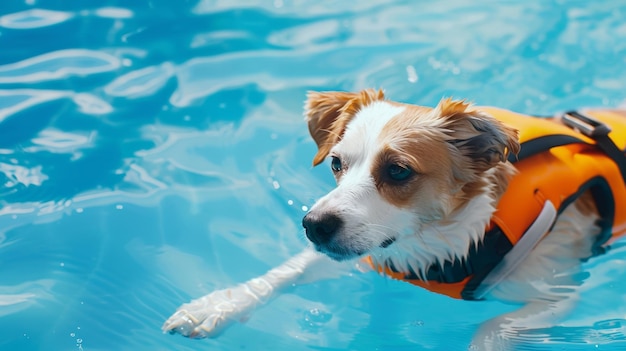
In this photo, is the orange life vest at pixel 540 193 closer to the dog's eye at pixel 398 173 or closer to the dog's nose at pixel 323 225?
the dog's eye at pixel 398 173

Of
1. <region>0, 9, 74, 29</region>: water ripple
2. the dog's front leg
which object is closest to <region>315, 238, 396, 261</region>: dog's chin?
the dog's front leg

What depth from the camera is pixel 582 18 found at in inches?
261

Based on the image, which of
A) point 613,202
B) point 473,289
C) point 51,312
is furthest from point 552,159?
point 51,312

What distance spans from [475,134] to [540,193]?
54 cm

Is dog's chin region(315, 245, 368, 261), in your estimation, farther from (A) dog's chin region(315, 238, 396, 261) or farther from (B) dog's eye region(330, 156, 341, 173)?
(B) dog's eye region(330, 156, 341, 173)

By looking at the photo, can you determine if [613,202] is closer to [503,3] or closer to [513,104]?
[513,104]

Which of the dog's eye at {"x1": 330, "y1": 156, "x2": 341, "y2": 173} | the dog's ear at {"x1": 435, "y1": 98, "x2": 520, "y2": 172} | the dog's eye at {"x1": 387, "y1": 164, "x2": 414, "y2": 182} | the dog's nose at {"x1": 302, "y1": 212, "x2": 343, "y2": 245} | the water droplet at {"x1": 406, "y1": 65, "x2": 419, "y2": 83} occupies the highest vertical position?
the dog's ear at {"x1": 435, "y1": 98, "x2": 520, "y2": 172}

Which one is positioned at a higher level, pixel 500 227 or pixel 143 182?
pixel 500 227

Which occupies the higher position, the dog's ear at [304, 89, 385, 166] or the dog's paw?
the dog's ear at [304, 89, 385, 166]

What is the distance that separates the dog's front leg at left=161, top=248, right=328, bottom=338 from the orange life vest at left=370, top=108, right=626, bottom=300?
1.74 feet

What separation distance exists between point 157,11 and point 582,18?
12.4 feet

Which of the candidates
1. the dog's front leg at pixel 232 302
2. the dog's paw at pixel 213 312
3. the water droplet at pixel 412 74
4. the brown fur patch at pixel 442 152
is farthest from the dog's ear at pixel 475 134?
the water droplet at pixel 412 74

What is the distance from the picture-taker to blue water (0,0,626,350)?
12.7ft

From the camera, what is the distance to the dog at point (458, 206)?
330 centimetres
